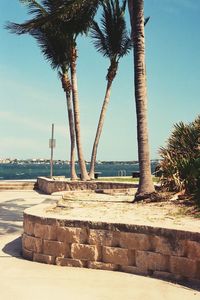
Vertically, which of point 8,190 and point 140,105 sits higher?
point 140,105

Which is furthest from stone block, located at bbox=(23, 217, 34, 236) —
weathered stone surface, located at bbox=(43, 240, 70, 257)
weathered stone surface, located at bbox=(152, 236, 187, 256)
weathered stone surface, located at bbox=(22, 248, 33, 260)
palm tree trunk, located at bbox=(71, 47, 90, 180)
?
palm tree trunk, located at bbox=(71, 47, 90, 180)

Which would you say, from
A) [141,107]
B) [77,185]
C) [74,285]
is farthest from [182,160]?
[77,185]

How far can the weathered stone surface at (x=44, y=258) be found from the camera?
6284 mm

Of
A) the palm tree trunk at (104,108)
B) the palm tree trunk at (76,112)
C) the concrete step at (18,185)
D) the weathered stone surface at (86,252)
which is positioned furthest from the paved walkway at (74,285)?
the concrete step at (18,185)

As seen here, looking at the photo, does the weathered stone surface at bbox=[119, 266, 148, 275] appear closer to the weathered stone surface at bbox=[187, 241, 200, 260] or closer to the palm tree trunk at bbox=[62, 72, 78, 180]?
the weathered stone surface at bbox=[187, 241, 200, 260]

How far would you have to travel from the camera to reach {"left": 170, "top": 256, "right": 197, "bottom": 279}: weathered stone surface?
5141 mm

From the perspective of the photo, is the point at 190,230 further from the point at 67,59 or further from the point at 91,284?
the point at 67,59

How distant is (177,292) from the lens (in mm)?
4895

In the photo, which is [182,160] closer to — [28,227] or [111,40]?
[28,227]

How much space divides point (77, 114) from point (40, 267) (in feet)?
40.4

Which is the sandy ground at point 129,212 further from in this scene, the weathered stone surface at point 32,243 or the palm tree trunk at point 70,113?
the palm tree trunk at point 70,113

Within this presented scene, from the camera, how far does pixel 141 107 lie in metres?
9.84

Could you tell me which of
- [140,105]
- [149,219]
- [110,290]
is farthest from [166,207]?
[110,290]

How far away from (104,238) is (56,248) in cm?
88
